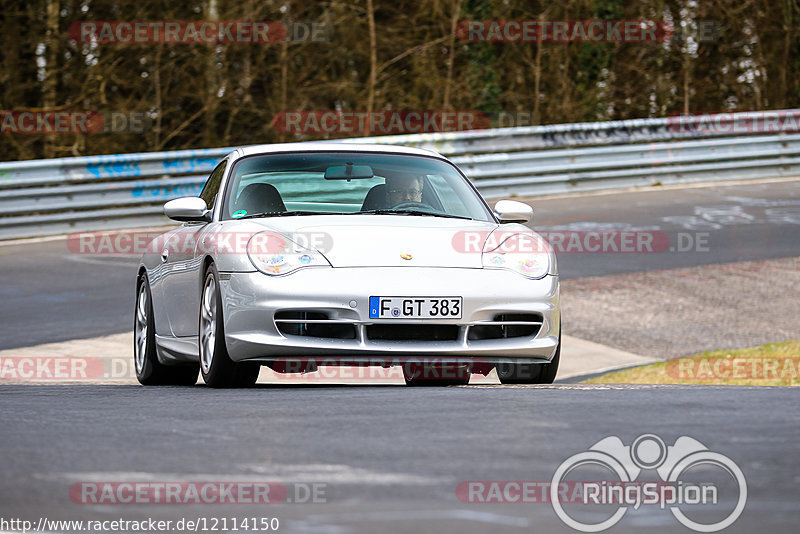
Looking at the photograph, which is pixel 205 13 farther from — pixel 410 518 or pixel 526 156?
pixel 410 518

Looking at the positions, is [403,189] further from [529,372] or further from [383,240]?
[529,372]

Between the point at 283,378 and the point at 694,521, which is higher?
the point at 694,521

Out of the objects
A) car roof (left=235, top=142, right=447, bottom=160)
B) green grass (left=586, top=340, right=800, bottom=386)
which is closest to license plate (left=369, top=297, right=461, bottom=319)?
car roof (left=235, top=142, right=447, bottom=160)

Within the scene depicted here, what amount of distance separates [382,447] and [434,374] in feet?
11.8

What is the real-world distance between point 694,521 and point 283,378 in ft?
23.5

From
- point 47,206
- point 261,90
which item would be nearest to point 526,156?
point 261,90

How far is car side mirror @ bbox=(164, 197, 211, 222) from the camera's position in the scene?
25.6ft

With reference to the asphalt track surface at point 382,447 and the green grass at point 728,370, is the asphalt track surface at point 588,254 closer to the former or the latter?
the green grass at point 728,370

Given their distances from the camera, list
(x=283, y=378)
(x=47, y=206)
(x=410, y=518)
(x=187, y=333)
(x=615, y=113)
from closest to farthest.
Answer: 1. (x=410, y=518)
2. (x=187, y=333)
3. (x=283, y=378)
4. (x=47, y=206)
5. (x=615, y=113)

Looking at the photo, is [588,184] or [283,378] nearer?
[283,378]

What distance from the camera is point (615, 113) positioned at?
86.4 feet

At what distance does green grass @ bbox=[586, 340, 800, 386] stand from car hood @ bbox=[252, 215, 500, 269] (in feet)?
10.7

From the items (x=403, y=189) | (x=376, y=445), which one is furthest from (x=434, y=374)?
(x=376, y=445)

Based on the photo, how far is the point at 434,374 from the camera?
320 inches
